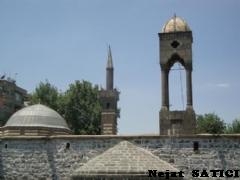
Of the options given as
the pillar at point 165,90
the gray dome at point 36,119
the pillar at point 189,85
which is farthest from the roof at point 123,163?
the gray dome at point 36,119

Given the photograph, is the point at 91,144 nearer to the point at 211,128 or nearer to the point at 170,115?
the point at 170,115

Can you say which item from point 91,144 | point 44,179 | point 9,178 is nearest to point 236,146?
point 91,144

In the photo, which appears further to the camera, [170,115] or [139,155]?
[170,115]

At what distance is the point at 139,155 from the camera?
14.2m

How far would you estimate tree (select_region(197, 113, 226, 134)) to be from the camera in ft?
112

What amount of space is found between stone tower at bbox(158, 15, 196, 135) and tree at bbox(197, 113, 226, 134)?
1775 cm

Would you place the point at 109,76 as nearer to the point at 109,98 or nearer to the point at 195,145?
the point at 109,98

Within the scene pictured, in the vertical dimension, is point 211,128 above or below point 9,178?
above

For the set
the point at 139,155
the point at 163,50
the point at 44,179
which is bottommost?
the point at 44,179

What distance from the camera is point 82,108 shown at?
113ft

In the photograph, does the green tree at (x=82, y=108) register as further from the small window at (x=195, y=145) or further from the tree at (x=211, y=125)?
the small window at (x=195, y=145)

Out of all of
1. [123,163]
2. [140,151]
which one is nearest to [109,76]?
[140,151]

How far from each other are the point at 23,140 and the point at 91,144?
9.36ft

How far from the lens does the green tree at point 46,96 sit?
34.9m
